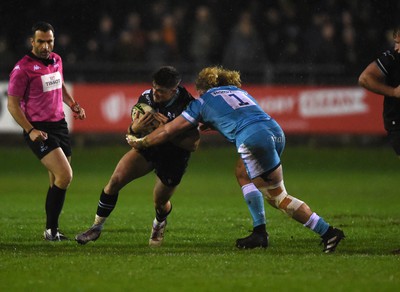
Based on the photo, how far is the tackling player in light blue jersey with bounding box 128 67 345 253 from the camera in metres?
8.88

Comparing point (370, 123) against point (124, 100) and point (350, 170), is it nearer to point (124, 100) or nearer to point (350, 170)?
point (350, 170)

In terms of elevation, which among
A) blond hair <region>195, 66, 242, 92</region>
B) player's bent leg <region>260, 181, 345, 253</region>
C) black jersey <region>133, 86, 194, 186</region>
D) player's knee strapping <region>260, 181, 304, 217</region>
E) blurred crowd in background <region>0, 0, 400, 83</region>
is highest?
blond hair <region>195, 66, 242, 92</region>

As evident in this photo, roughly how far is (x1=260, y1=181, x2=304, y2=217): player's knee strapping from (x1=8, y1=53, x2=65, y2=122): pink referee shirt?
2.77 meters

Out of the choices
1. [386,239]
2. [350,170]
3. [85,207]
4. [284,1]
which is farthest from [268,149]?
[284,1]

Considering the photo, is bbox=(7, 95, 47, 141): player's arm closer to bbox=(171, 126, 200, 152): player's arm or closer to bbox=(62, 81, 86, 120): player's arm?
bbox=(62, 81, 86, 120): player's arm

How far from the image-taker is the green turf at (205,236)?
7.39 metres

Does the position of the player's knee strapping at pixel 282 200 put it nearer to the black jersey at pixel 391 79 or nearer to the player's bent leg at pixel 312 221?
the player's bent leg at pixel 312 221

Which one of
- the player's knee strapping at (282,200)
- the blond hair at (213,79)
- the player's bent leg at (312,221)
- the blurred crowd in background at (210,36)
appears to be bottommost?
the blurred crowd in background at (210,36)

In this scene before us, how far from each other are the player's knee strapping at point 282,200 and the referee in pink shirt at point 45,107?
95.4 inches

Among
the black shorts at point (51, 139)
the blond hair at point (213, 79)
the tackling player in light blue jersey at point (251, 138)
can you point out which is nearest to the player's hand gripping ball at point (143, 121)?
the tackling player in light blue jersey at point (251, 138)

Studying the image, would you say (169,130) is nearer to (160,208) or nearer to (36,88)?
(160,208)

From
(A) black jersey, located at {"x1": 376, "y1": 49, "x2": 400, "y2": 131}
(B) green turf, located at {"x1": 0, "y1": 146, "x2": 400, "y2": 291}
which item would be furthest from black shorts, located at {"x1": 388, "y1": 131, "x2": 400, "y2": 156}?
(B) green turf, located at {"x1": 0, "y1": 146, "x2": 400, "y2": 291}

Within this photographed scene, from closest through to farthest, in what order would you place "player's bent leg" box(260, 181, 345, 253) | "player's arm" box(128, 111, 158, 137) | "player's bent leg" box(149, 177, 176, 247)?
"player's bent leg" box(260, 181, 345, 253) < "player's arm" box(128, 111, 158, 137) < "player's bent leg" box(149, 177, 176, 247)

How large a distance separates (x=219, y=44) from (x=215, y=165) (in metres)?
3.64
